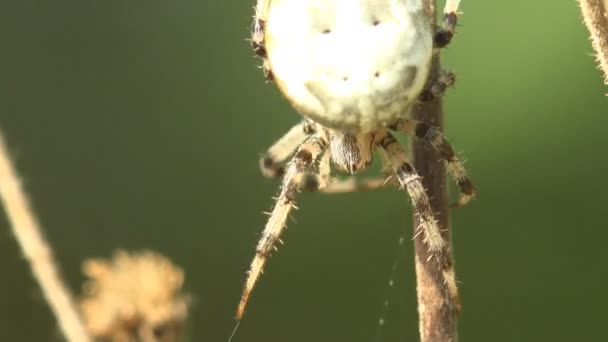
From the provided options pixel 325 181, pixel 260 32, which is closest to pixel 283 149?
pixel 325 181

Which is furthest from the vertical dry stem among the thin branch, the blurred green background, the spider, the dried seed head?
the blurred green background

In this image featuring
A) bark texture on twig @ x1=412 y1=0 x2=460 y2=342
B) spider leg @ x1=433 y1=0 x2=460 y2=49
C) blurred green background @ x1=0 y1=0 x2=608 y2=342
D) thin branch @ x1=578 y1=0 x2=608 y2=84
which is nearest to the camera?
thin branch @ x1=578 y1=0 x2=608 y2=84

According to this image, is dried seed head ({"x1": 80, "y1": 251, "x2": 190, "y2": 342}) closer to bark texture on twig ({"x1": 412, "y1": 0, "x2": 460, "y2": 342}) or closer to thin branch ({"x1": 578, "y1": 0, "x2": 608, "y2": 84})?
bark texture on twig ({"x1": 412, "y1": 0, "x2": 460, "y2": 342})

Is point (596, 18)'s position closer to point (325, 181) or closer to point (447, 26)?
point (447, 26)

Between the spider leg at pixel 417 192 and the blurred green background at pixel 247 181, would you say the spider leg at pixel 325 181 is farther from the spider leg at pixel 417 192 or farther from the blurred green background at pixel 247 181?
the blurred green background at pixel 247 181

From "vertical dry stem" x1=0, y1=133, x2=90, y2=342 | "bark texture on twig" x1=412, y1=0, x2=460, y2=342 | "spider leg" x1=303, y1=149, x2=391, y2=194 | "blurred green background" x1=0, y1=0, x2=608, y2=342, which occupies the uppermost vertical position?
"blurred green background" x1=0, y1=0, x2=608, y2=342

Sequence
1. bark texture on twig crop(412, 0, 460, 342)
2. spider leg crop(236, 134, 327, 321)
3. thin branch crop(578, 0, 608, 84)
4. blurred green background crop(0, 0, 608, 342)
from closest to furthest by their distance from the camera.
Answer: thin branch crop(578, 0, 608, 84)
bark texture on twig crop(412, 0, 460, 342)
spider leg crop(236, 134, 327, 321)
blurred green background crop(0, 0, 608, 342)

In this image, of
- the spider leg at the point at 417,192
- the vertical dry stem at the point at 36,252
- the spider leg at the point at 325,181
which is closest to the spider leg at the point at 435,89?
the spider leg at the point at 417,192
